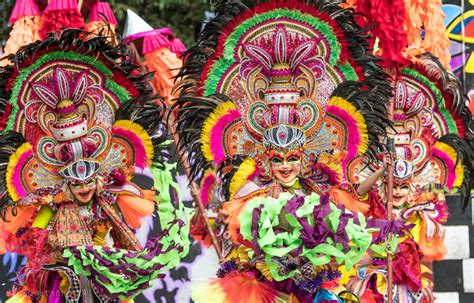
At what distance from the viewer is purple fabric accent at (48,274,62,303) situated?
9891mm

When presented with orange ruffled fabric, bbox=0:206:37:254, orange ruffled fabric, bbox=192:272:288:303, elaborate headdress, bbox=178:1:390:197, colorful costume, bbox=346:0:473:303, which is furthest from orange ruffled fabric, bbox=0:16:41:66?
colorful costume, bbox=346:0:473:303

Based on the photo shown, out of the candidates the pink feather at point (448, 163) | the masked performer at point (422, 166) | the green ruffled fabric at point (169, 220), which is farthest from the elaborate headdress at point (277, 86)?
the pink feather at point (448, 163)

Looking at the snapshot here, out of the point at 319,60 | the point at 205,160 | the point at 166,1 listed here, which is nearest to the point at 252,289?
the point at 205,160

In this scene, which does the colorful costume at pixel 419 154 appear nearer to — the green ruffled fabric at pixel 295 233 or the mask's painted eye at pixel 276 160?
the mask's painted eye at pixel 276 160

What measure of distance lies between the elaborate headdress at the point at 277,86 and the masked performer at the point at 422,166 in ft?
5.03

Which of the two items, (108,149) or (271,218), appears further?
(108,149)

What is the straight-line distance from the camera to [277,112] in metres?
9.61

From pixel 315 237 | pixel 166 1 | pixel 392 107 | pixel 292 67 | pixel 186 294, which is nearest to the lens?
pixel 315 237

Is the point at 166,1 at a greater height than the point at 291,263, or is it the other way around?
the point at 166,1

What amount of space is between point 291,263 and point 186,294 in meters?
4.07

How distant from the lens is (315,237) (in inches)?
353

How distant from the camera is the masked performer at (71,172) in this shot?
9805mm

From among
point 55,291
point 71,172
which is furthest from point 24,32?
point 55,291

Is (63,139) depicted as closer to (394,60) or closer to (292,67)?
(292,67)
